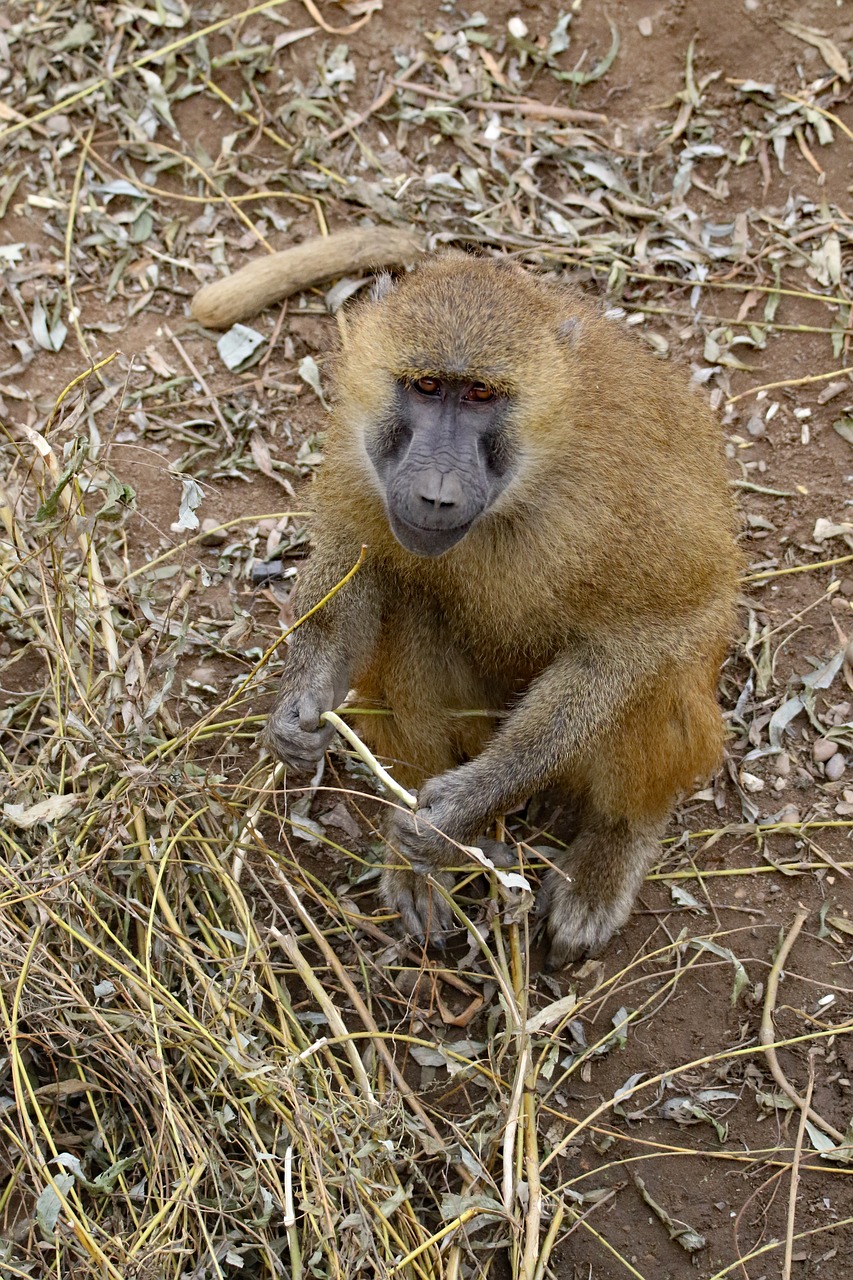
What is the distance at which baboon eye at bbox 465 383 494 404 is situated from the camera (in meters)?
4.07

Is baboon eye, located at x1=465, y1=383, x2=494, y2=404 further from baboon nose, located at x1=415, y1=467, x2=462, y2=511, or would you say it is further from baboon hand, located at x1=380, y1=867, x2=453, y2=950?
baboon hand, located at x1=380, y1=867, x2=453, y2=950

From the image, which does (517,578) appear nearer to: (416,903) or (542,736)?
(542,736)

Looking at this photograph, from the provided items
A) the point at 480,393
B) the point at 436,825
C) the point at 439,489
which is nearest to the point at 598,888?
the point at 436,825

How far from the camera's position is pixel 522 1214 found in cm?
410

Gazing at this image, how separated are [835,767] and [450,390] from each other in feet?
8.10

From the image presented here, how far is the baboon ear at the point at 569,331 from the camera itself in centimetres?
429

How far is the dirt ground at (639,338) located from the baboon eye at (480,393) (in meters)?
1.08

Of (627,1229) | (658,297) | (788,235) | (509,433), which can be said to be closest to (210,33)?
(658,297)

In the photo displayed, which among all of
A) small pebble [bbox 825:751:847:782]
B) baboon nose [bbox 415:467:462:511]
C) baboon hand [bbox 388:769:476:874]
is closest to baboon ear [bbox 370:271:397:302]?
baboon nose [bbox 415:467:462:511]

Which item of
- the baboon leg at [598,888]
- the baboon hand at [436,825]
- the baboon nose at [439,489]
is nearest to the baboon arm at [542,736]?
the baboon hand at [436,825]

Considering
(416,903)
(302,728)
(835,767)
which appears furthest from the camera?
(835,767)

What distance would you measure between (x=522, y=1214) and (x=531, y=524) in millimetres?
2177

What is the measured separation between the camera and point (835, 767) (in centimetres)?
543

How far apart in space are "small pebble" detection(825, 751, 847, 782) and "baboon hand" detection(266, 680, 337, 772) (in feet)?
6.99
